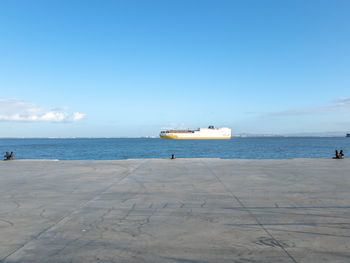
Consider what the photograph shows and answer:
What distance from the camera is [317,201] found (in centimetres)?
846

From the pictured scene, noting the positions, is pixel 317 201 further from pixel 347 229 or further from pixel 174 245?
pixel 174 245

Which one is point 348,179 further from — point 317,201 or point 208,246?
point 208,246

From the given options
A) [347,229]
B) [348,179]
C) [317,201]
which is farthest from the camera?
[348,179]

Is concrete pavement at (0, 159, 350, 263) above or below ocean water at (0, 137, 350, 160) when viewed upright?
above

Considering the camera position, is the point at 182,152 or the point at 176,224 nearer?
the point at 176,224

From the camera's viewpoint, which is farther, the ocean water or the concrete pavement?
the ocean water

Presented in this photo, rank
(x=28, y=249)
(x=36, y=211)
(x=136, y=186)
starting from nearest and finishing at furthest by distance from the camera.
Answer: (x=28, y=249) → (x=36, y=211) → (x=136, y=186)

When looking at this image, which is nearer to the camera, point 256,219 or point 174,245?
point 174,245

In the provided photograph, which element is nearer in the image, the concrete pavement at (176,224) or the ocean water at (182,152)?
the concrete pavement at (176,224)

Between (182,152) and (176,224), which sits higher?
(176,224)

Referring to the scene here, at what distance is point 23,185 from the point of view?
1170 cm

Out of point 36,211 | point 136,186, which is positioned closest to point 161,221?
point 36,211

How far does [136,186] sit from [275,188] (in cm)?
591

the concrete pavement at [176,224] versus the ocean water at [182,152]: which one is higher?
the concrete pavement at [176,224]
